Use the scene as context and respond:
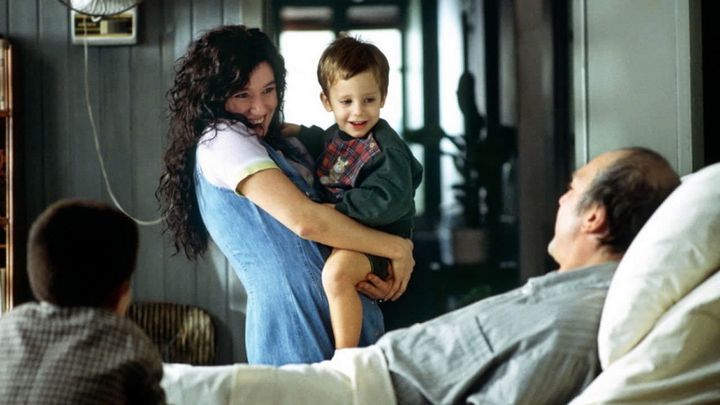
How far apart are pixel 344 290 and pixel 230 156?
379 millimetres

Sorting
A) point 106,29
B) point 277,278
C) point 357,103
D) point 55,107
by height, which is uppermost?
point 106,29

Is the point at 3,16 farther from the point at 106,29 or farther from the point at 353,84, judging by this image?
the point at 353,84

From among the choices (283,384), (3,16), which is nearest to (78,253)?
(283,384)

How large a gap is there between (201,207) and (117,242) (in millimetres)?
975

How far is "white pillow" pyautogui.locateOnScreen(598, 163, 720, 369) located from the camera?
59.4 inches

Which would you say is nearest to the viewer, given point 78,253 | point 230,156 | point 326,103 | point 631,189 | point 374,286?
point 78,253

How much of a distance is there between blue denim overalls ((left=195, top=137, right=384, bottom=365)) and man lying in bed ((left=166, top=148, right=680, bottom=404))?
1.82ft

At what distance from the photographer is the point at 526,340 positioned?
5.27 ft

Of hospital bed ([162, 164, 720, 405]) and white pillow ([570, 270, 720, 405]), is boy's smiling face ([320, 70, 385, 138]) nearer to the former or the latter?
Result: hospital bed ([162, 164, 720, 405])

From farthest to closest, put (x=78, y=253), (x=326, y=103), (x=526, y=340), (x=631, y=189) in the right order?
1. (x=326, y=103)
2. (x=631, y=189)
3. (x=526, y=340)
4. (x=78, y=253)

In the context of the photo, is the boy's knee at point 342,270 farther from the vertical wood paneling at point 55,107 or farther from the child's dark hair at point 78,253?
the vertical wood paneling at point 55,107

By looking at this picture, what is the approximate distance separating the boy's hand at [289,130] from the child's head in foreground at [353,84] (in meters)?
0.10

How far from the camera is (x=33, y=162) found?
3592 millimetres

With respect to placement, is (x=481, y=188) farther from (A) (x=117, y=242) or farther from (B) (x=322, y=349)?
(A) (x=117, y=242)
